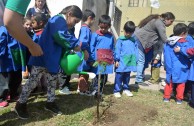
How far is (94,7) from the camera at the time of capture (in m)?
7.86

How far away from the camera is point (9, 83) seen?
413cm

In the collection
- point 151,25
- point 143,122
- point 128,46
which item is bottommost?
point 143,122

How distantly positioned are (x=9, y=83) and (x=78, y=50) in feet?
4.33

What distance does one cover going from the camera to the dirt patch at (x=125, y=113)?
3.71m

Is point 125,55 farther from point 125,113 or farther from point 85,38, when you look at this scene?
point 125,113

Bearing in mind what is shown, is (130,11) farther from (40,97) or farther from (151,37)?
(40,97)

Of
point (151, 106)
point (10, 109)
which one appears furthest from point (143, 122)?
point (10, 109)

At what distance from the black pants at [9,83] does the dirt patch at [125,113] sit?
1387 mm

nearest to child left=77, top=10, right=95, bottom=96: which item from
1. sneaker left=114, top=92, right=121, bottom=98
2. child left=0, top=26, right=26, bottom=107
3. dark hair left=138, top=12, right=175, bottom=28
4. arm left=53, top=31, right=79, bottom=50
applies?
sneaker left=114, top=92, right=121, bottom=98

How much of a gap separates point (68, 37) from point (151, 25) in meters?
3.02

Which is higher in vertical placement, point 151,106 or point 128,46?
point 128,46

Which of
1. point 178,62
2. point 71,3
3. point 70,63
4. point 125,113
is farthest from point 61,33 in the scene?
point 71,3

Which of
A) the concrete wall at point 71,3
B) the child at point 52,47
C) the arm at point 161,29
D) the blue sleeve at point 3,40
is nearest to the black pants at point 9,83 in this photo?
the blue sleeve at point 3,40

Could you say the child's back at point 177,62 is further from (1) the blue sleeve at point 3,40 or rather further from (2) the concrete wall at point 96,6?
(2) the concrete wall at point 96,6
